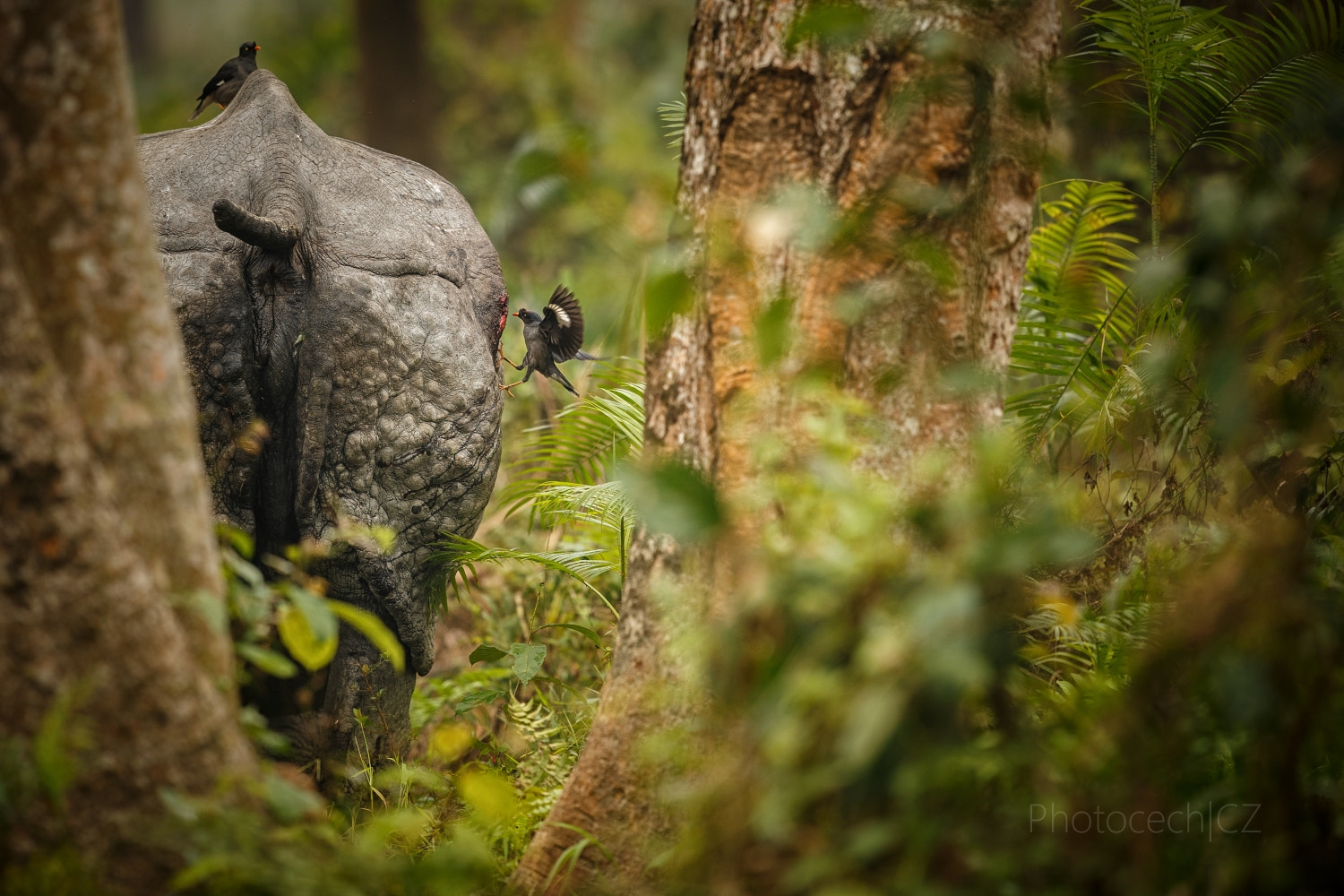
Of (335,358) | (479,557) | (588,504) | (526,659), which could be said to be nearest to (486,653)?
(526,659)

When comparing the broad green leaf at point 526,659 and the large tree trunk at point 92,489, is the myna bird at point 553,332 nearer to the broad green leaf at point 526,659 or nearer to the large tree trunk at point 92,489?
the broad green leaf at point 526,659

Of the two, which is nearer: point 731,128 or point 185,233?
point 731,128

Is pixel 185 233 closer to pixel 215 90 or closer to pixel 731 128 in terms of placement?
pixel 215 90

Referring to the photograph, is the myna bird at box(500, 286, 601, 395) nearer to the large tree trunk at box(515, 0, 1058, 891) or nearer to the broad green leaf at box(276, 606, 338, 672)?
the large tree trunk at box(515, 0, 1058, 891)

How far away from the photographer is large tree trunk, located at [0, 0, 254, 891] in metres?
1.58

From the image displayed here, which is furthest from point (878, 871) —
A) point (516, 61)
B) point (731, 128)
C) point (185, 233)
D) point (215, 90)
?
point (516, 61)

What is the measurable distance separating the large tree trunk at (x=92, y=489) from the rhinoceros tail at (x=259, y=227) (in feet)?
2.82

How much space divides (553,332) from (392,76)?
7.39m

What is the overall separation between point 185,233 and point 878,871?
254cm

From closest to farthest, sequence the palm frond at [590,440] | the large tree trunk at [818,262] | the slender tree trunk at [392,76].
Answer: the large tree trunk at [818,262]
the palm frond at [590,440]
the slender tree trunk at [392,76]

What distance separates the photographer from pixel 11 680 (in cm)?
157

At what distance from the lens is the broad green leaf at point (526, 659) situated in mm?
3191
